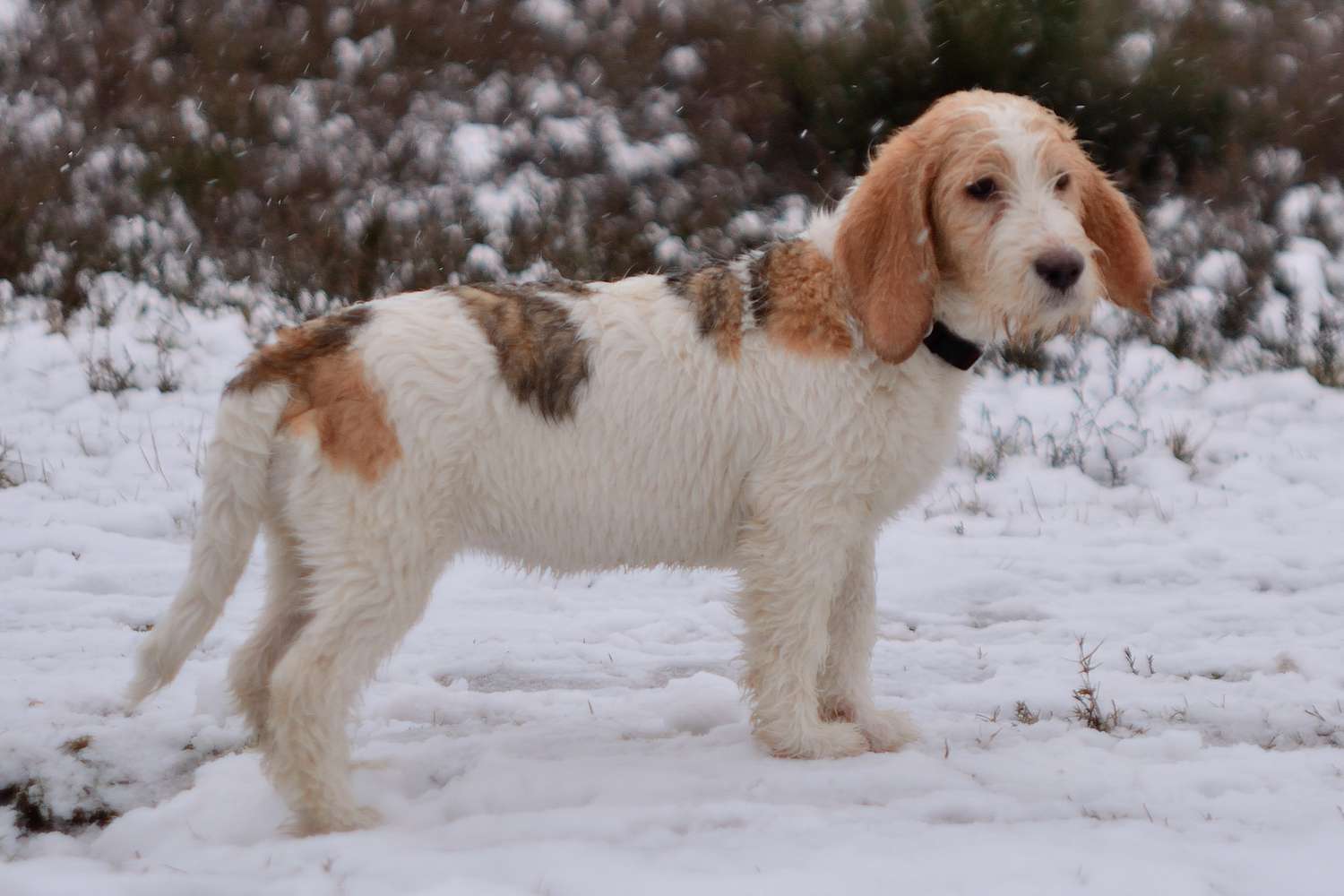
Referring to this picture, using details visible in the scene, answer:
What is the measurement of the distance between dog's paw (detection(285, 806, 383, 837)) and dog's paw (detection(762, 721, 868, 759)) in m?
1.03

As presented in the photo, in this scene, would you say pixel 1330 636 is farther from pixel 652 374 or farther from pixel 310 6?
pixel 310 6

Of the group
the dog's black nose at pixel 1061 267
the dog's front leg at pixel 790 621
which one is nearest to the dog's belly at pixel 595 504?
the dog's front leg at pixel 790 621

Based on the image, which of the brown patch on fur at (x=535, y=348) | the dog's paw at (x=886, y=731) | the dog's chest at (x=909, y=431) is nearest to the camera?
the brown patch on fur at (x=535, y=348)

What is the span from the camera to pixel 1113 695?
3600 millimetres

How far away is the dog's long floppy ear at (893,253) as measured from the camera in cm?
307

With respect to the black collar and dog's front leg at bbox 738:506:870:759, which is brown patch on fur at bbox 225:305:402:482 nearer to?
dog's front leg at bbox 738:506:870:759

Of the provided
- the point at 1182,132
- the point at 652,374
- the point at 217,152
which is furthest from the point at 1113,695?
the point at 217,152

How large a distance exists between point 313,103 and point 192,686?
832 centimetres

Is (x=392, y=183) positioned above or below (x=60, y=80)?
below

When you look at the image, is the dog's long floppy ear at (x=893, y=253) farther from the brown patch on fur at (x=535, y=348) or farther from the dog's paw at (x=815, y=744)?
the dog's paw at (x=815, y=744)

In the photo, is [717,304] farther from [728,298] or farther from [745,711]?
[745,711]

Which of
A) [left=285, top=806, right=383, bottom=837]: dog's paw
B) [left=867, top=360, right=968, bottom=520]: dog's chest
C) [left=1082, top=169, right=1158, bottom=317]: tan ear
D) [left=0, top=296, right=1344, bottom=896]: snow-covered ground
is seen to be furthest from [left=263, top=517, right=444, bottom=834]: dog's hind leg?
[left=1082, top=169, right=1158, bottom=317]: tan ear

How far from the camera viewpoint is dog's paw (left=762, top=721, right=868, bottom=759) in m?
3.17

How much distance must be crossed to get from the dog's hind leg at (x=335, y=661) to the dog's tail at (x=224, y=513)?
170mm
